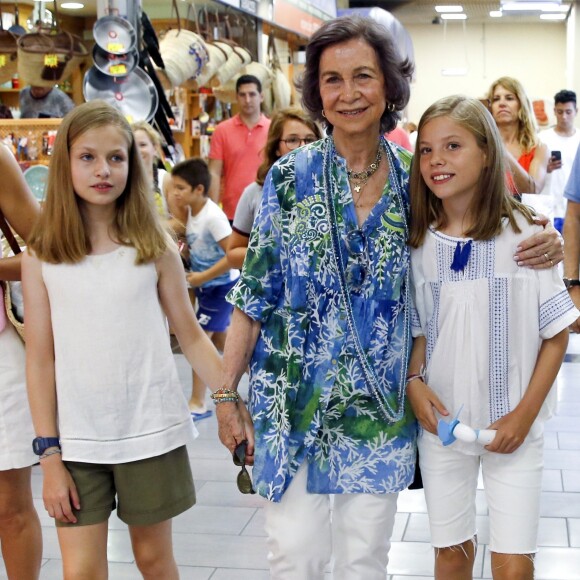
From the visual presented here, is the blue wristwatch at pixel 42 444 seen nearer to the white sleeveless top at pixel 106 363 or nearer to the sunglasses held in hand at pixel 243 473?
the white sleeveless top at pixel 106 363

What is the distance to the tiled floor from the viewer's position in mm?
3623

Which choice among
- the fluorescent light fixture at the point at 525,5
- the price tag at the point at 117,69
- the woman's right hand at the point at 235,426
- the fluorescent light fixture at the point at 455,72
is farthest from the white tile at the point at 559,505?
the fluorescent light fixture at the point at 455,72

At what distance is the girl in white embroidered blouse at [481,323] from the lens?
2.44 meters

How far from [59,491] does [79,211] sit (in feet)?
2.20

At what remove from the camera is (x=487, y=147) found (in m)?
2.47

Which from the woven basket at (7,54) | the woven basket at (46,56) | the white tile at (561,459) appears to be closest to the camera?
the white tile at (561,459)

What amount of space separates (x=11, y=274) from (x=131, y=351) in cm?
44

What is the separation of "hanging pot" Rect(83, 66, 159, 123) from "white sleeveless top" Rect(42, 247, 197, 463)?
416cm

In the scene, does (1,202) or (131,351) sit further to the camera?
(1,202)

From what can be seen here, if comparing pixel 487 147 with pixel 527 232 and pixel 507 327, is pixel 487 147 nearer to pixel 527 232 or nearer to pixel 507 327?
pixel 527 232

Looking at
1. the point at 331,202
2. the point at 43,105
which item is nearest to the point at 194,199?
the point at 43,105

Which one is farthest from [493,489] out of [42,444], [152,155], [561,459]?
[152,155]

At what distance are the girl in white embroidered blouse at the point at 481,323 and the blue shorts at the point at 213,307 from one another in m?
3.52

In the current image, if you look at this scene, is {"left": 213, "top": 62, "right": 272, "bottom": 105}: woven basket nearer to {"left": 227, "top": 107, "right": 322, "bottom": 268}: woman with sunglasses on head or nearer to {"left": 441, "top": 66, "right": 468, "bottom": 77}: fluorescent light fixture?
{"left": 227, "top": 107, "right": 322, "bottom": 268}: woman with sunglasses on head
